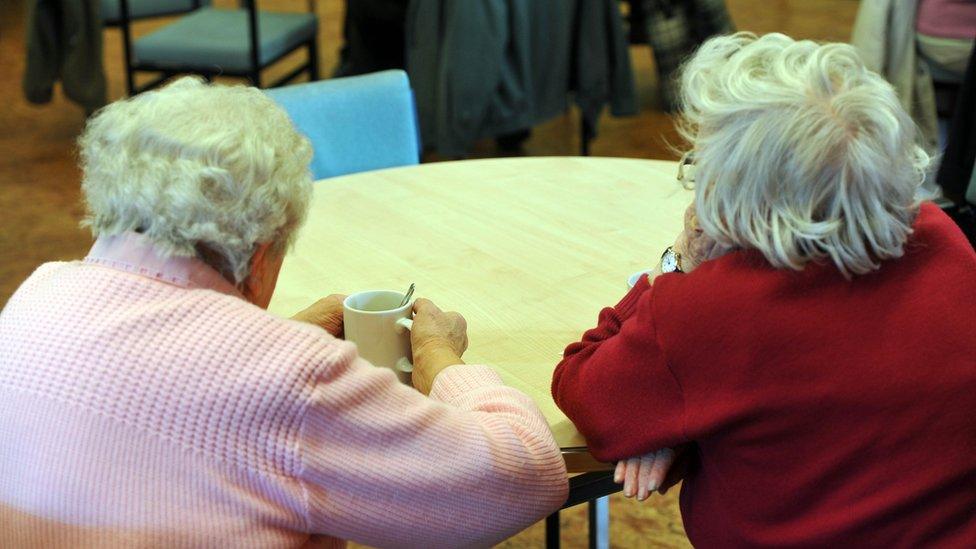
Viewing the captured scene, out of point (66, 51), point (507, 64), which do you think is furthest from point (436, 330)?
point (66, 51)

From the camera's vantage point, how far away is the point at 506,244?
1.77 metres

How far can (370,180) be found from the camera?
206 centimetres

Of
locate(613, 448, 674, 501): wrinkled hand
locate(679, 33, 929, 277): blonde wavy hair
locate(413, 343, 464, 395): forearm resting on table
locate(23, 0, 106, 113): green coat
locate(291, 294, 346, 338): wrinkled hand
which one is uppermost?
locate(679, 33, 929, 277): blonde wavy hair

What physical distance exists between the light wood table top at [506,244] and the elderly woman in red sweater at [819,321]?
0.68 ft

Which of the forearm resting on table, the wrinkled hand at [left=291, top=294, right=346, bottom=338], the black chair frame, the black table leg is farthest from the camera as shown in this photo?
the black chair frame

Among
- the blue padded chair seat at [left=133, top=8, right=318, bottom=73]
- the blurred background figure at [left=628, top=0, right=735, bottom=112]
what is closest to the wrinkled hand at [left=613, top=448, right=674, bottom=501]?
the blue padded chair seat at [left=133, top=8, right=318, bottom=73]

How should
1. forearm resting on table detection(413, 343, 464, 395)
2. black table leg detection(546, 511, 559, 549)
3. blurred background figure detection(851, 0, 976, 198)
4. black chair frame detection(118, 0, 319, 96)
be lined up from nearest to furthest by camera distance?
forearm resting on table detection(413, 343, 464, 395) → black table leg detection(546, 511, 559, 549) → blurred background figure detection(851, 0, 976, 198) → black chair frame detection(118, 0, 319, 96)

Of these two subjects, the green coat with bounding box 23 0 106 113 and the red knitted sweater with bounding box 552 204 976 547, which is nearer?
the red knitted sweater with bounding box 552 204 976 547

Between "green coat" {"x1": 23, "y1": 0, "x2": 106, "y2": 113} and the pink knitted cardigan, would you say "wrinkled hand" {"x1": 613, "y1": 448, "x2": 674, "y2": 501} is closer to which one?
the pink knitted cardigan

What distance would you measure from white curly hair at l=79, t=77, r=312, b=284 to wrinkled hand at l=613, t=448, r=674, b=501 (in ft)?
1.46

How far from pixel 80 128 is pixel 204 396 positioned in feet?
14.3

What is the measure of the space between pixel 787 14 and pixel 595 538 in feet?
18.0

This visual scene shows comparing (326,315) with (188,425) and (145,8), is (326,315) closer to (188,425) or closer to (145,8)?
(188,425)

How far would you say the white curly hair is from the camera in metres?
1.07
